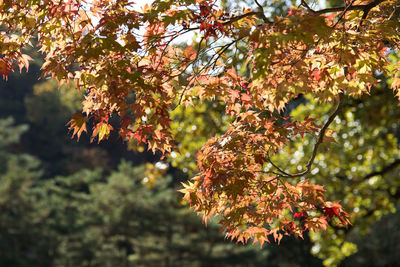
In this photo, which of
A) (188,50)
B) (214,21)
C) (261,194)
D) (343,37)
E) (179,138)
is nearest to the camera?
(343,37)

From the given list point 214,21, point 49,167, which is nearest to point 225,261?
point 214,21

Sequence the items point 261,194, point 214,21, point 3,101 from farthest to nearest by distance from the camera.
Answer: point 3,101 → point 261,194 → point 214,21

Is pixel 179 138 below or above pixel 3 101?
below

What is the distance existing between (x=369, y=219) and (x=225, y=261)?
21.9 ft

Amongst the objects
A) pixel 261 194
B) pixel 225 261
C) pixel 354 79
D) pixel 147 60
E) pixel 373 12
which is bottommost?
pixel 225 261

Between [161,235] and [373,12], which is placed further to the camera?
[161,235]

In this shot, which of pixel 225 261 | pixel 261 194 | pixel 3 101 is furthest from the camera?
pixel 3 101

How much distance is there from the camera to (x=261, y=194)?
3084mm

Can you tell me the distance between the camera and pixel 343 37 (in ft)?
7.75

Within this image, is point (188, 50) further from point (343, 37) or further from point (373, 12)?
point (373, 12)

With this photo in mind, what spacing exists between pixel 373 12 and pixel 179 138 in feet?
14.6

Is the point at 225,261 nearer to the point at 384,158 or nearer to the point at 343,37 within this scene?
the point at 384,158

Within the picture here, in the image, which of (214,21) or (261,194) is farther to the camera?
(261,194)

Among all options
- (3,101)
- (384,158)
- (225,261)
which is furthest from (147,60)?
(3,101)
